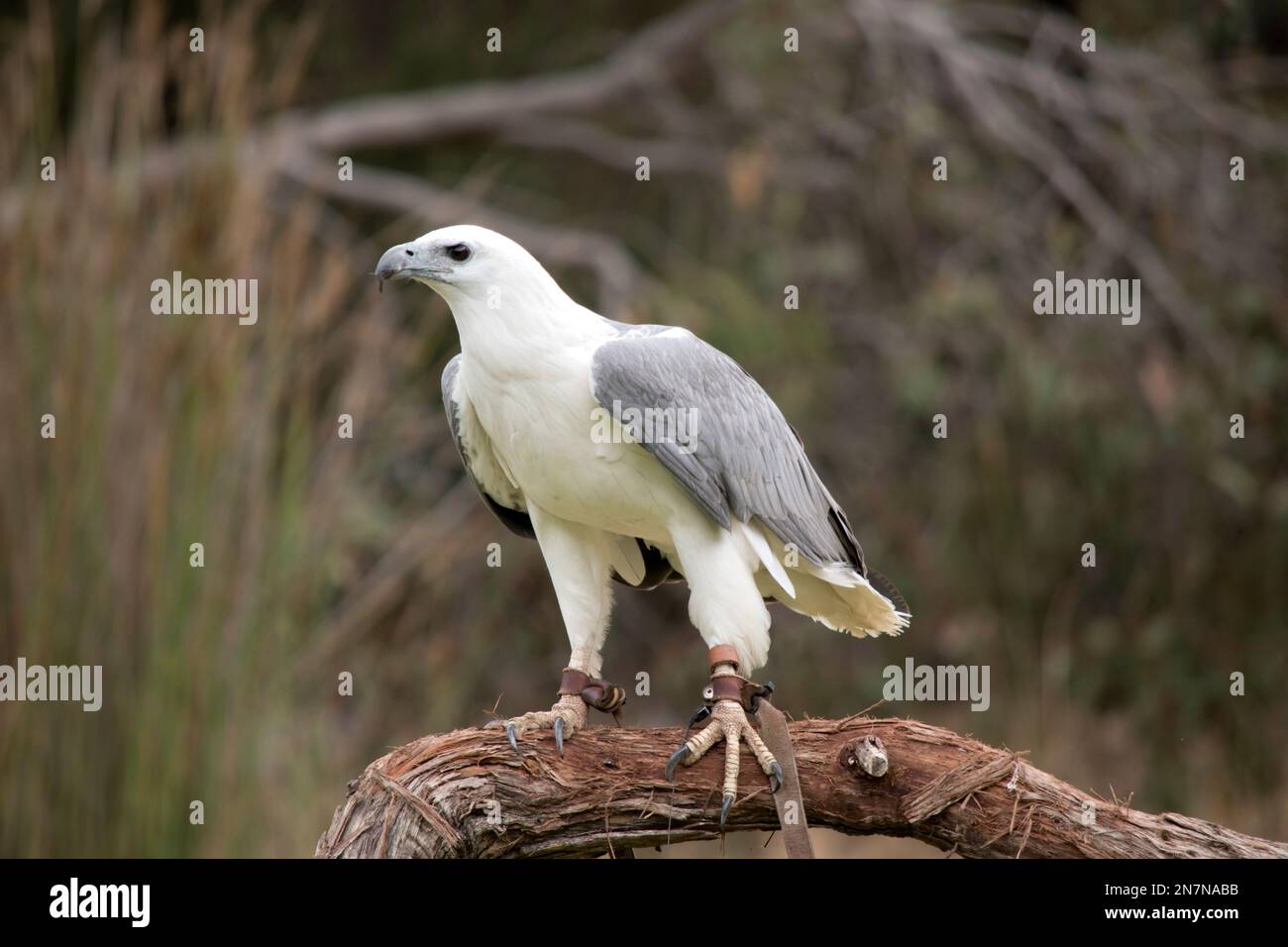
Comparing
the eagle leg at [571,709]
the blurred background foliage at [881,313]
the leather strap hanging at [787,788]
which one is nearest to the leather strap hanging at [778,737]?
the leather strap hanging at [787,788]

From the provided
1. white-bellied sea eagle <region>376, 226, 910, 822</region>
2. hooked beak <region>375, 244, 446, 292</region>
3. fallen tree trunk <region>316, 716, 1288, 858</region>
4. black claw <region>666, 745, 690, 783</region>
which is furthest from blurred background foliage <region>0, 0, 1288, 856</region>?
black claw <region>666, 745, 690, 783</region>

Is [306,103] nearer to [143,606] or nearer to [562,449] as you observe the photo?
[143,606]

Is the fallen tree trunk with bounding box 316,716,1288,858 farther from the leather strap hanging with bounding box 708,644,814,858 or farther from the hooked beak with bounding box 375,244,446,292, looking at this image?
the hooked beak with bounding box 375,244,446,292

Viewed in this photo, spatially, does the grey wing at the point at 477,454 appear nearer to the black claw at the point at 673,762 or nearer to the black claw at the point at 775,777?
the black claw at the point at 673,762

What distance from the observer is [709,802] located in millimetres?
3932

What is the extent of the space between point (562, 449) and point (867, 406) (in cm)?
710

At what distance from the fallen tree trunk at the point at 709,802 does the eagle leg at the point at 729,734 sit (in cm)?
4

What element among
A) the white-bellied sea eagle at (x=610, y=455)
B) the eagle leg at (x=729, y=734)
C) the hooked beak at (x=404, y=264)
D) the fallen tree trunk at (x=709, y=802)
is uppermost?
the hooked beak at (x=404, y=264)

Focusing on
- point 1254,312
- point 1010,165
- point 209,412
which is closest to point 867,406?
point 1010,165

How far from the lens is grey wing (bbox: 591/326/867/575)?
13.4 feet

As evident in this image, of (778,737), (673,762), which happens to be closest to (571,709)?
(673,762)

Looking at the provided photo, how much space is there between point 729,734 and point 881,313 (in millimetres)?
7388

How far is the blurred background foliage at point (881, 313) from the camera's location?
8961mm

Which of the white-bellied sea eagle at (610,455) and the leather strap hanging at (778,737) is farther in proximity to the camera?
the white-bellied sea eagle at (610,455)
